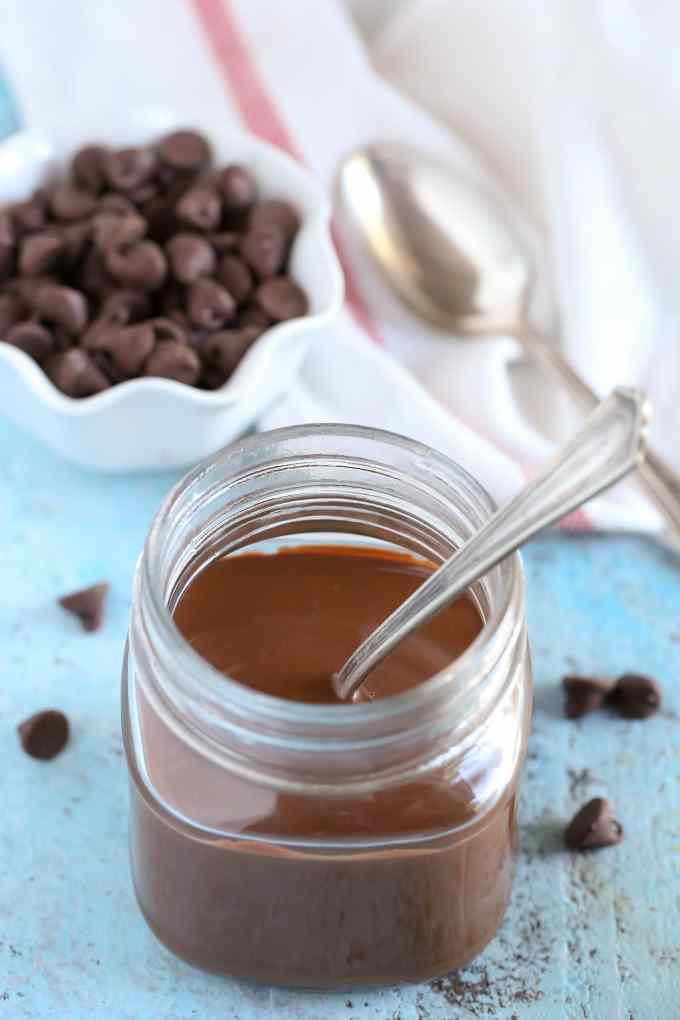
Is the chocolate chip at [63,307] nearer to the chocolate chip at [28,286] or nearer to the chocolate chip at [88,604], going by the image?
the chocolate chip at [28,286]

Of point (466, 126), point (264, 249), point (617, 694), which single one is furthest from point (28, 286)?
point (617, 694)

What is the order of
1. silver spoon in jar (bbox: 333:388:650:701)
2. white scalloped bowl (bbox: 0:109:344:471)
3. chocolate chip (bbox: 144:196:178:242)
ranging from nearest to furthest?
silver spoon in jar (bbox: 333:388:650:701) → white scalloped bowl (bbox: 0:109:344:471) → chocolate chip (bbox: 144:196:178:242)

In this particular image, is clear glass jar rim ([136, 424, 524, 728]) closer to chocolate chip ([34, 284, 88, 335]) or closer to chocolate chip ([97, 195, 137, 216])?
chocolate chip ([34, 284, 88, 335])

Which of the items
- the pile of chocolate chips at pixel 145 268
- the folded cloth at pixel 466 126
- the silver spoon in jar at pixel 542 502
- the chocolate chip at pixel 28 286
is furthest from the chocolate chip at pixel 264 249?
the silver spoon in jar at pixel 542 502

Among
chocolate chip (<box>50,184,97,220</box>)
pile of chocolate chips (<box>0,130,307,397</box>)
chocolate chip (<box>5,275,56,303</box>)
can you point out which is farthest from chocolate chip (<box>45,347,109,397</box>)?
chocolate chip (<box>50,184,97,220</box>)

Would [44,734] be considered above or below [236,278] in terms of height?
below

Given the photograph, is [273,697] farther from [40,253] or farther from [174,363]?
[40,253]
